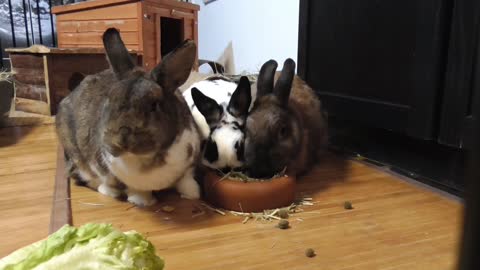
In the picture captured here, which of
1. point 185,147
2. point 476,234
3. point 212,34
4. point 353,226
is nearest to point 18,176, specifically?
point 185,147

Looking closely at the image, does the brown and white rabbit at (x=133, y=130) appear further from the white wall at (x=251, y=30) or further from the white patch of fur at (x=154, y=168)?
the white wall at (x=251, y=30)

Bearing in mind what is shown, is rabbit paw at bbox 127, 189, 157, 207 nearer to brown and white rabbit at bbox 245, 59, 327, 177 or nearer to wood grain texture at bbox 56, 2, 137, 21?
brown and white rabbit at bbox 245, 59, 327, 177

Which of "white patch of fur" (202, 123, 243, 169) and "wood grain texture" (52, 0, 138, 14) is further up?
"wood grain texture" (52, 0, 138, 14)

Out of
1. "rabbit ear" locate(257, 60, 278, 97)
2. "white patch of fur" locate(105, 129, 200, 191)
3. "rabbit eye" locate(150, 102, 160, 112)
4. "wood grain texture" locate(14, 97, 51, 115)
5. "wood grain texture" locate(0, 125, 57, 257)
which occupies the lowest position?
"wood grain texture" locate(0, 125, 57, 257)

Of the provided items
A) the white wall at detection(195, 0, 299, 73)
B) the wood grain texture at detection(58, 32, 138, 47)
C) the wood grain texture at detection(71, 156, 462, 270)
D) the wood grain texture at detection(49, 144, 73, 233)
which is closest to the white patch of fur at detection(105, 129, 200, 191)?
the wood grain texture at detection(71, 156, 462, 270)

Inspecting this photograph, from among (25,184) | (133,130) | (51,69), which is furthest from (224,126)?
(51,69)

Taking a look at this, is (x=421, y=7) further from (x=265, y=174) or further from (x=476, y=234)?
(x=476, y=234)

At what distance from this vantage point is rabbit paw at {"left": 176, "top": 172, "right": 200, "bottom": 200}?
161 cm

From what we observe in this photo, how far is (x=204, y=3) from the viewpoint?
4723 millimetres

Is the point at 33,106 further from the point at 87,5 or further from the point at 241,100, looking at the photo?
the point at 241,100

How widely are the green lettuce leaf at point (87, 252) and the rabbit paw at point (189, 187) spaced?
667 millimetres

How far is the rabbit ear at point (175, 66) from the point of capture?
1.40 m

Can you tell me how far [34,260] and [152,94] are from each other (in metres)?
0.62

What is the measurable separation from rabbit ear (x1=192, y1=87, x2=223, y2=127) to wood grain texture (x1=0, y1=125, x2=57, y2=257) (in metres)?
0.62
